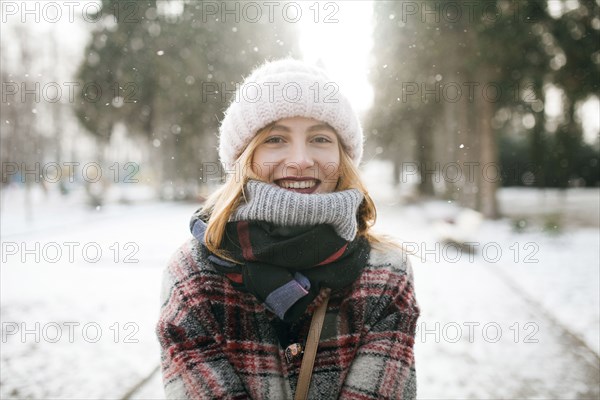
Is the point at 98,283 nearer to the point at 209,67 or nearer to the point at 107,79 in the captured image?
the point at 209,67

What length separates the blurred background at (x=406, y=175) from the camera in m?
3.83

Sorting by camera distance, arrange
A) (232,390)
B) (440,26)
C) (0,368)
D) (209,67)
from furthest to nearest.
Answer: (209,67) → (440,26) → (0,368) → (232,390)

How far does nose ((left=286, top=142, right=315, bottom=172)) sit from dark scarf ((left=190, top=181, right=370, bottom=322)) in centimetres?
13

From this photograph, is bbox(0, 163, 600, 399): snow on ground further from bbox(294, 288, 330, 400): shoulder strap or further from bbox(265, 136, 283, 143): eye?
bbox(265, 136, 283, 143): eye

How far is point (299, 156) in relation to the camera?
1689 mm

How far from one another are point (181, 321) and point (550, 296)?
540cm

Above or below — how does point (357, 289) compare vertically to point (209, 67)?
below

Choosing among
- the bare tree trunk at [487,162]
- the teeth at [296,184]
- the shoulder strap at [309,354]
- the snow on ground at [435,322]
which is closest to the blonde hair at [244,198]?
the teeth at [296,184]

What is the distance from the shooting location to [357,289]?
171 cm

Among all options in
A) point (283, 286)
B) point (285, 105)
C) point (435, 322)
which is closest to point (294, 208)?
point (283, 286)

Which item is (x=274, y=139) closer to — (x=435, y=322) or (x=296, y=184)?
(x=296, y=184)

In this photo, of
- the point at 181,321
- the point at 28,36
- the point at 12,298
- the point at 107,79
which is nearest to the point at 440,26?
the point at 12,298

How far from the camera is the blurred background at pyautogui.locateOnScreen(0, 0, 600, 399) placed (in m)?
3.83

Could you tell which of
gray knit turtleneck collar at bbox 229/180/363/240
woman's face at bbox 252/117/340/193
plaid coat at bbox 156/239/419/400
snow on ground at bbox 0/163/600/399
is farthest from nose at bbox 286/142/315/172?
snow on ground at bbox 0/163/600/399
